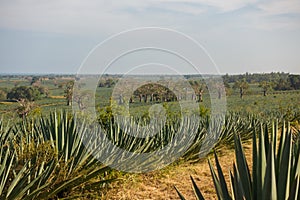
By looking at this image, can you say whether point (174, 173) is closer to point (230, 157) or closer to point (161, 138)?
point (161, 138)

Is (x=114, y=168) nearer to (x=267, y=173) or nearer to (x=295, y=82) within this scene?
(x=267, y=173)

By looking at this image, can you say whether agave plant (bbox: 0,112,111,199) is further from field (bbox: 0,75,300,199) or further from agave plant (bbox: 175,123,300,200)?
agave plant (bbox: 175,123,300,200)

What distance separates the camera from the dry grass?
4.62 metres

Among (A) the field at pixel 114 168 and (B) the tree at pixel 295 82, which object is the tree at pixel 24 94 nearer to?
(B) the tree at pixel 295 82

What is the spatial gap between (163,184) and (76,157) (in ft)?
4.78

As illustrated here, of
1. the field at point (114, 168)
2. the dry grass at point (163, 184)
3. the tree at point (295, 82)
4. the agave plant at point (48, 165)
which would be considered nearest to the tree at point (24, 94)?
the tree at point (295, 82)

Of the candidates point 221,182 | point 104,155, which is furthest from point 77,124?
point 221,182

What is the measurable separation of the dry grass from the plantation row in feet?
0.72

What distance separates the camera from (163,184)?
520 centimetres

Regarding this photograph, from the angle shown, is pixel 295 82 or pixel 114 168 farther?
pixel 295 82

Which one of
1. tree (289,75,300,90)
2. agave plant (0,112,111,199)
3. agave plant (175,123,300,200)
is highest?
tree (289,75,300,90)

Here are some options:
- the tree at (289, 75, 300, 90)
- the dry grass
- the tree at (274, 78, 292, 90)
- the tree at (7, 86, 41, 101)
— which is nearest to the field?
the dry grass

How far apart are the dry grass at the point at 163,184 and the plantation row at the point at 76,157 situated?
0.22 metres

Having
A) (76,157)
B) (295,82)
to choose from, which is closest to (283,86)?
(295,82)
